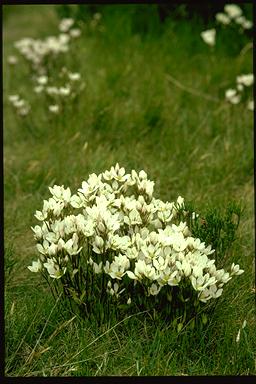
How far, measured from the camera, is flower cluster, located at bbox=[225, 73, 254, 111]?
18.7 feet

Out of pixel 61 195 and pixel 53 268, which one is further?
pixel 61 195

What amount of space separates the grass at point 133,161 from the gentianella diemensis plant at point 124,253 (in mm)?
132

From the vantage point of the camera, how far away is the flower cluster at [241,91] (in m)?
5.71

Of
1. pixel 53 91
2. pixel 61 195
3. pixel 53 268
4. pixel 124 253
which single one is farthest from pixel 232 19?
pixel 53 268

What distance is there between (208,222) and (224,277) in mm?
339

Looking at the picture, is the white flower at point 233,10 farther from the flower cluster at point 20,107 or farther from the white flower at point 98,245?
the white flower at point 98,245

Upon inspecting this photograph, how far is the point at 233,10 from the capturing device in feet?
22.3

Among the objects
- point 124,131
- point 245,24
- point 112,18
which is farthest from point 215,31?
point 124,131

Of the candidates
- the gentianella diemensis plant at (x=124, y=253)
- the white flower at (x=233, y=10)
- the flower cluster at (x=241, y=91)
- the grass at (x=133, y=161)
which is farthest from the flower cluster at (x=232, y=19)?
the gentianella diemensis plant at (x=124, y=253)

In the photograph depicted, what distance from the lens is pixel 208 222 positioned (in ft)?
10.9

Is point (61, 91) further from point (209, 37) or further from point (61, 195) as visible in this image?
point (61, 195)

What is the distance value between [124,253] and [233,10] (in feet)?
14.1

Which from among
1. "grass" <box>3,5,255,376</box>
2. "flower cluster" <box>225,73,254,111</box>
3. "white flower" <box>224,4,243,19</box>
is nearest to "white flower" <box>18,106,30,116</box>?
"grass" <box>3,5,255,376</box>

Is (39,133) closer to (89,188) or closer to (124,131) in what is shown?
(124,131)
